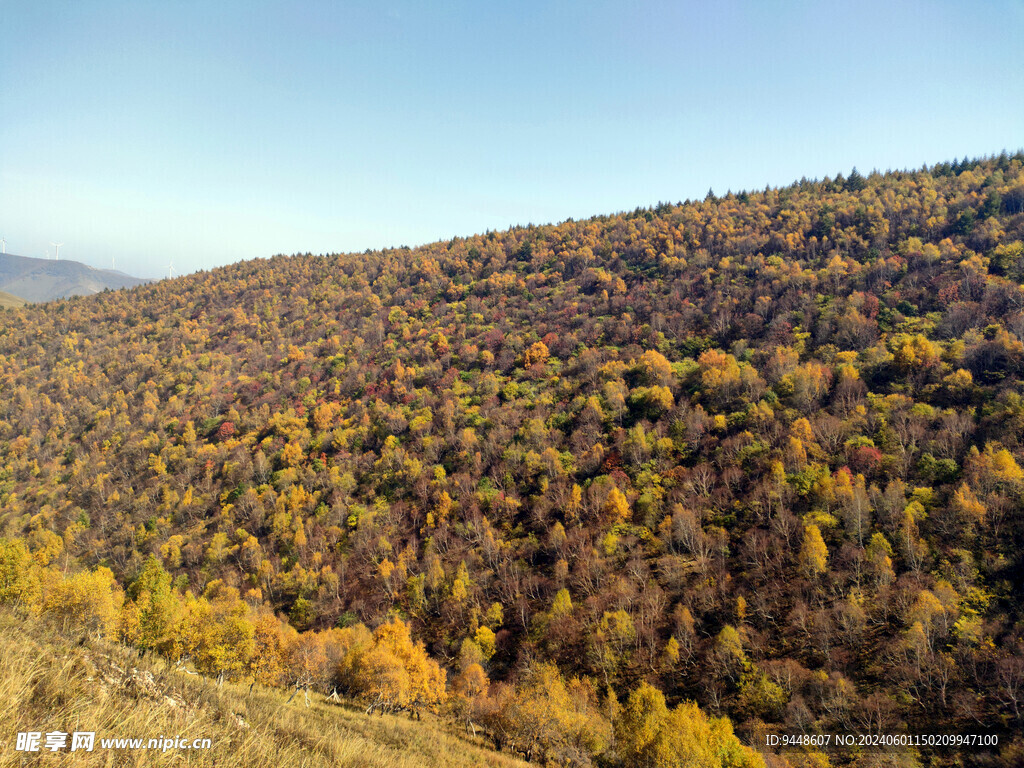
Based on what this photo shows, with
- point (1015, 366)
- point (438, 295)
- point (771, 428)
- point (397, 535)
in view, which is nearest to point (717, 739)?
point (771, 428)

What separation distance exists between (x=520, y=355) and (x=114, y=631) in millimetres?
96675

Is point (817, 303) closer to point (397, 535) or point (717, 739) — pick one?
point (717, 739)

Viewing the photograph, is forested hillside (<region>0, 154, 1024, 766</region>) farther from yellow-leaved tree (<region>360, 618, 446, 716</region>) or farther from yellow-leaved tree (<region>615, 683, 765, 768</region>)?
yellow-leaved tree (<region>360, 618, 446, 716</region>)

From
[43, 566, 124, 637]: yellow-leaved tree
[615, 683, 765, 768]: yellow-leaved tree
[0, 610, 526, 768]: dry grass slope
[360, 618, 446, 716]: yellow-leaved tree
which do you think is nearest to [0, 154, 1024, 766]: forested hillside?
[615, 683, 765, 768]: yellow-leaved tree

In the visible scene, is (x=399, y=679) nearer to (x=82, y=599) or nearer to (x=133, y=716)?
(x=82, y=599)

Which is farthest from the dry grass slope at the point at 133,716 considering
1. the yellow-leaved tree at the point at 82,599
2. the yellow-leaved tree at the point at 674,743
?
the yellow-leaved tree at the point at 82,599

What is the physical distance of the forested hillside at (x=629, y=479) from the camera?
139 ft

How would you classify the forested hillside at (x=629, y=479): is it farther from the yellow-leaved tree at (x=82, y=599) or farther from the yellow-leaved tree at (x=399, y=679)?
the yellow-leaved tree at (x=399, y=679)

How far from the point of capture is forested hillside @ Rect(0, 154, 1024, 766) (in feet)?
139

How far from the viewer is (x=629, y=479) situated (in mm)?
76312

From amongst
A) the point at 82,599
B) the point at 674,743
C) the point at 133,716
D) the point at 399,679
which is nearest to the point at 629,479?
the point at 674,743

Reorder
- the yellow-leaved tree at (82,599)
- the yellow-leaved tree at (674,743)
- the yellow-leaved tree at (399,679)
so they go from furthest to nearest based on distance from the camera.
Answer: the yellow-leaved tree at (399,679) → the yellow-leaved tree at (82,599) → the yellow-leaved tree at (674,743)

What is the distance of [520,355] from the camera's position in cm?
12006

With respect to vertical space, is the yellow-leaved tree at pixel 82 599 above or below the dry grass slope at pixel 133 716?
below
